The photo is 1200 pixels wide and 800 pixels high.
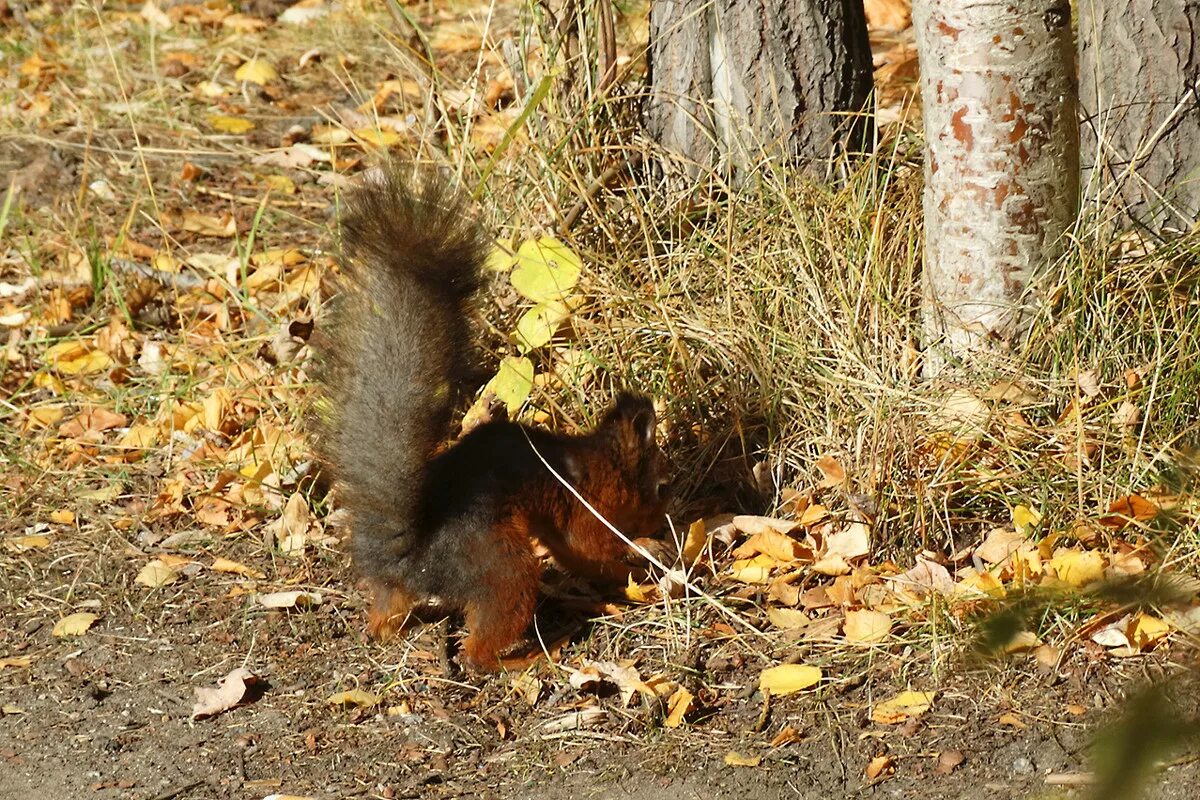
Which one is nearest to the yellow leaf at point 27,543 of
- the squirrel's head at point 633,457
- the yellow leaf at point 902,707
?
the squirrel's head at point 633,457

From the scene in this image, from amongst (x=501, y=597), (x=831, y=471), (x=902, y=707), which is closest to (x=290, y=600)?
(x=501, y=597)

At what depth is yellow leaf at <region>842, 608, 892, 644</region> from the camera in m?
2.88

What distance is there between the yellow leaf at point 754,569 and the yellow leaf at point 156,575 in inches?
57.9

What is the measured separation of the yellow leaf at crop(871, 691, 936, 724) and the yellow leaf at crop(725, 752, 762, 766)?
0.89ft

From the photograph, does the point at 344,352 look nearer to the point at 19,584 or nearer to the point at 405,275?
the point at 405,275

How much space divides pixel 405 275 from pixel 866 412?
1.21 meters

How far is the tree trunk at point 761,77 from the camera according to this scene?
12.1ft

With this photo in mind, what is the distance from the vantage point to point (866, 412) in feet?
10.7

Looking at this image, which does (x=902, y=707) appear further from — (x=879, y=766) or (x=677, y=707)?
(x=677, y=707)

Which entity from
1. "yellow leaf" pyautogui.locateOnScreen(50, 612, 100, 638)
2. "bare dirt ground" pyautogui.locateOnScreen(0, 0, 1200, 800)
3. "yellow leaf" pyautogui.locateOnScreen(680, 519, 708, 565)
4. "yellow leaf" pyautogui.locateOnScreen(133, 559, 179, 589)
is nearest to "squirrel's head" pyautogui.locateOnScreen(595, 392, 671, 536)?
"yellow leaf" pyautogui.locateOnScreen(680, 519, 708, 565)

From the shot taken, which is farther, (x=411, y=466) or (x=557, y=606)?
(x=557, y=606)

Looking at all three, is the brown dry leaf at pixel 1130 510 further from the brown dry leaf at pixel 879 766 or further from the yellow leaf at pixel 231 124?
the yellow leaf at pixel 231 124

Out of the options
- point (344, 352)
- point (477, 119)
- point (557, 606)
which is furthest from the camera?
point (477, 119)

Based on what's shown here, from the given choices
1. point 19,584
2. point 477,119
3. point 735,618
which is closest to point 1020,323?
point 735,618
